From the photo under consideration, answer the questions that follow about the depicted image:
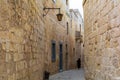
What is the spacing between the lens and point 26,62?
21.0 ft

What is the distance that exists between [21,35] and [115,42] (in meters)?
2.30

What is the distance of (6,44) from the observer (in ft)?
14.8

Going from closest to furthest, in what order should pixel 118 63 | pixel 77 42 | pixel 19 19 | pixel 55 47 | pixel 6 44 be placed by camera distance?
1. pixel 118 63
2. pixel 6 44
3. pixel 19 19
4. pixel 55 47
5. pixel 77 42

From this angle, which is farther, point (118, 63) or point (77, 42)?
point (77, 42)

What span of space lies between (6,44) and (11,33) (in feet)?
1.30

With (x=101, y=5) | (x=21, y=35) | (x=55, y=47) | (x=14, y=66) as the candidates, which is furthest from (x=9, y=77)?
(x=55, y=47)

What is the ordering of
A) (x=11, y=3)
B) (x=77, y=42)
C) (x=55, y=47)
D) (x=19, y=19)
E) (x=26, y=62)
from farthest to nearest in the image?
1. (x=77, y=42)
2. (x=55, y=47)
3. (x=26, y=62)
4. (x=19, y=19)
5. (x=11, y=3)

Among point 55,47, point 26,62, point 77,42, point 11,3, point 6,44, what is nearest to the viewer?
point 6,44

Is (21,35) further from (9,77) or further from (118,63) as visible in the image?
(118,63)

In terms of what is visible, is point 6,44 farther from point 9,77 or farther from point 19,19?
point 19,19

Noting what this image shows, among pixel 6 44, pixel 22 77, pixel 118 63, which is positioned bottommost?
pixel 22 77

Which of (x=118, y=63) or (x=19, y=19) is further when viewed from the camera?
(x=19, y=19)

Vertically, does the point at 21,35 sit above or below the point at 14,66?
above

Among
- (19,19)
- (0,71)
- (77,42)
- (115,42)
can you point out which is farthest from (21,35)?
(77,42)
